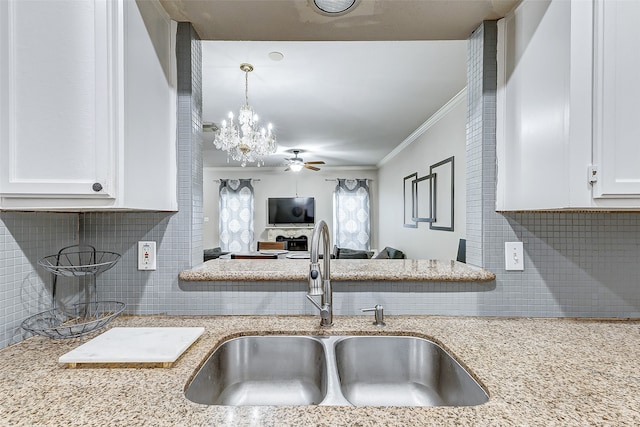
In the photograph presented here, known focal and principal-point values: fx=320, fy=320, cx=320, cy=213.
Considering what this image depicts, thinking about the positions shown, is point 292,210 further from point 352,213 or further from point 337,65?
point 337,65

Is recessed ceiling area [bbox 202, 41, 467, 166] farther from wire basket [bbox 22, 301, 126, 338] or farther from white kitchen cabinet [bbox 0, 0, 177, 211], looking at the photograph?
wire basket [bbox 22, 301, 126, 338]

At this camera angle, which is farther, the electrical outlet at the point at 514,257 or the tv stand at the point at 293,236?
the tv stand at the point at 293,236

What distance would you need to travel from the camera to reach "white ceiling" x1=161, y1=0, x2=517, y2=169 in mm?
1196

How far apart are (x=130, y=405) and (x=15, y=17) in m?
1.08

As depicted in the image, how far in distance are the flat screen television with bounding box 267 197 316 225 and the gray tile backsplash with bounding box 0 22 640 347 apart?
6.07 metres

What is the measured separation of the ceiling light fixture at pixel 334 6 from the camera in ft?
3.68

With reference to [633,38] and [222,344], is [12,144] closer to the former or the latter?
[222,344]


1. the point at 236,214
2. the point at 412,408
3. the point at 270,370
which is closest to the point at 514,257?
the point at 412,408

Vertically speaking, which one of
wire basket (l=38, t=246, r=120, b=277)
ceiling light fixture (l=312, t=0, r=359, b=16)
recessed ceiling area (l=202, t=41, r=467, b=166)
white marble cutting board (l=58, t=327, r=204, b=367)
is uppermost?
recessed ceiling area (l=202, t=41, r=467, b=166)

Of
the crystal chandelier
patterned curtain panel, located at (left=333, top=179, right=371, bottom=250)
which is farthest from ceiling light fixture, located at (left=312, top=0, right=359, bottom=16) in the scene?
patterned curtain panel, located at (left=333, top=179, right=371, bottom=250)

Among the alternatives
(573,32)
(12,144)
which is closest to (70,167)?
(12,144)

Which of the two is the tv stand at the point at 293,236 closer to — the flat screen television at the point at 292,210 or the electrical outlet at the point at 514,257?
the flat screen television at the point at 292,210

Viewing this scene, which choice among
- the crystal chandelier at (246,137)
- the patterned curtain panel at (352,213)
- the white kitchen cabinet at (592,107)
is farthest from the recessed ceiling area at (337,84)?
the patterned curtain panel at (352,213)

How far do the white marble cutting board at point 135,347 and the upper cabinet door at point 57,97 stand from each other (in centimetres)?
45
